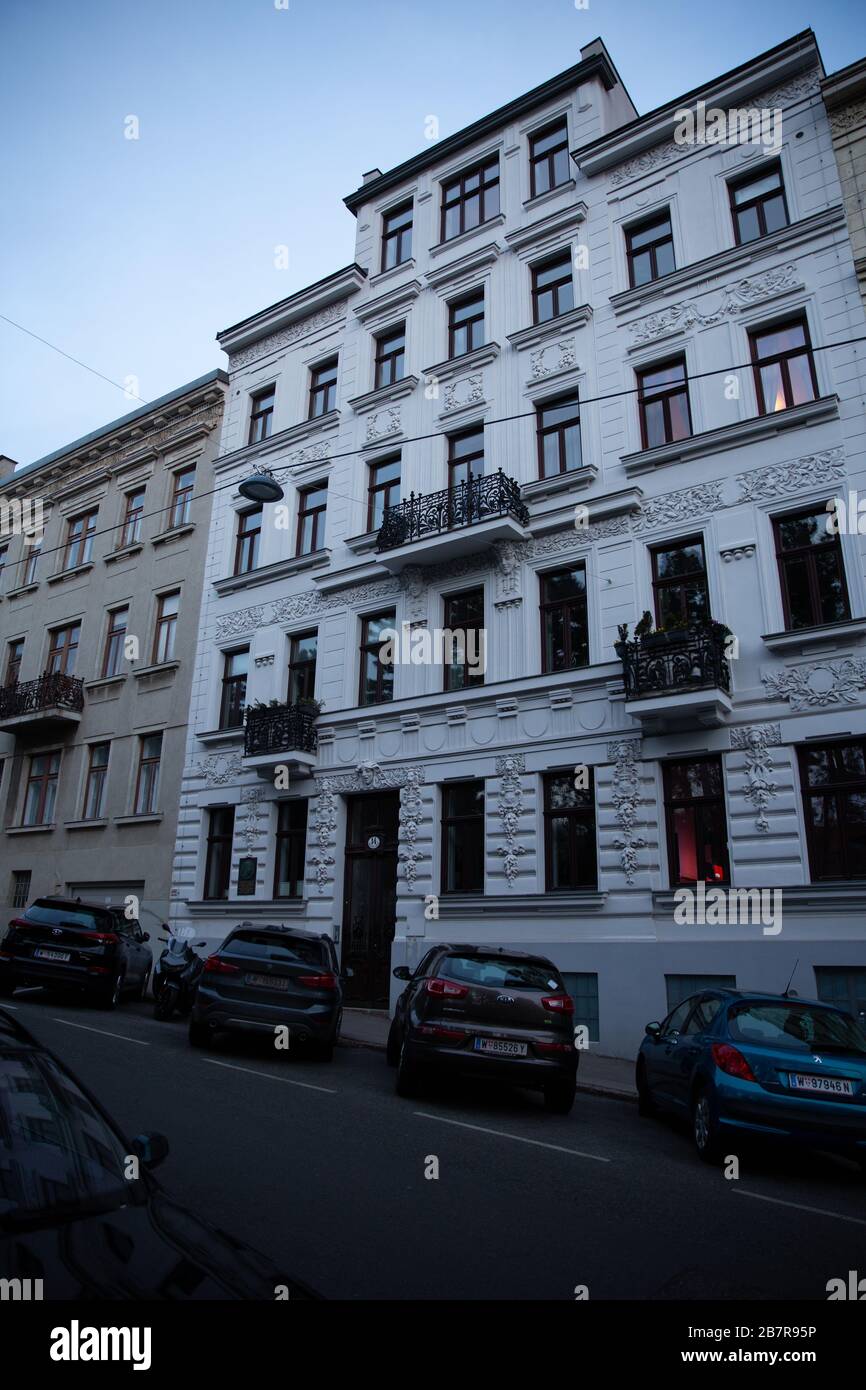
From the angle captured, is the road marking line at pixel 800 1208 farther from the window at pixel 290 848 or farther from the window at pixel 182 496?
the window at pixel 182 496

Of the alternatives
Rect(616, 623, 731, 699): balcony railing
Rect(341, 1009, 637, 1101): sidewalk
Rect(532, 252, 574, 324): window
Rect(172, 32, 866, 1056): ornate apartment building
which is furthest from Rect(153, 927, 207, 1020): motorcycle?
Rect(532, 252, 574, 324): window

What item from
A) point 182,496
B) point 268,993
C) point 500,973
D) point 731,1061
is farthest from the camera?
point 182,496

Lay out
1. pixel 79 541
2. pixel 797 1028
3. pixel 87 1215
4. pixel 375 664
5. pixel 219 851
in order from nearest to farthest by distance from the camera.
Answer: pixel 87 1215 < pixel 797 1028 < pixel 375 664 < pixel 219 851 < pixel 79 541

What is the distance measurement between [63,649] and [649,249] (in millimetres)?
21579

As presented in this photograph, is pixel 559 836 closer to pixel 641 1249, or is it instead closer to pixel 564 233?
pixel 641 1249

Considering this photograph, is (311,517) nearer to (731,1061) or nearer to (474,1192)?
(731,1061)

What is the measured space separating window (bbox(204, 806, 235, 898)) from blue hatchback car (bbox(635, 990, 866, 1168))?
49.8ft

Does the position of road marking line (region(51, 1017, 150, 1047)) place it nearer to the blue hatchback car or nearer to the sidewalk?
the sidewalk

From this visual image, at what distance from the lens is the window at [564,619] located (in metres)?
17.3

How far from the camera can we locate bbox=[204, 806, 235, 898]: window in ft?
72.2

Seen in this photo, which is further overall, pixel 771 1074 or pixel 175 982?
pixel 175 982

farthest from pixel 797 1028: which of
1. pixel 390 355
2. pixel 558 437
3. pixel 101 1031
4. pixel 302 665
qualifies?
pixel 390 355

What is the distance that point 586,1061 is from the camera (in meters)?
13.9
